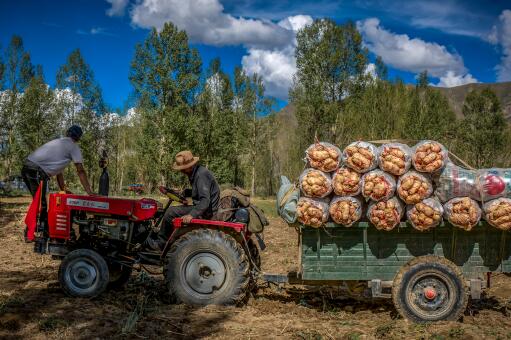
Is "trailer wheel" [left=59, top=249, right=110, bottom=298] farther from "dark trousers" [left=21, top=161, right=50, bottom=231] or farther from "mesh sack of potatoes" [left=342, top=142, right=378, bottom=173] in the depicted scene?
"mesh sack of potatoes" [left=342, top=142, right=378, bottom=173]

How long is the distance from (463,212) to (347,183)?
1258 millimetres

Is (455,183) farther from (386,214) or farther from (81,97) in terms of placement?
(81,97)

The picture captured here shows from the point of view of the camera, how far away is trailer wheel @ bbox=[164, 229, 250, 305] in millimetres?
6008

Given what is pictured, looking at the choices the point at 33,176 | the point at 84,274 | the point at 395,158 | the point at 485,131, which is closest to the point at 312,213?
the point at 395,158

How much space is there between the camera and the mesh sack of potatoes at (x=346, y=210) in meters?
5.44

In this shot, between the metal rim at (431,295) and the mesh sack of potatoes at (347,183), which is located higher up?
the mesh sack of potatoes at (347,183)

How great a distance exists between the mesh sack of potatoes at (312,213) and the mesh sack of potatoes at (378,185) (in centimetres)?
49

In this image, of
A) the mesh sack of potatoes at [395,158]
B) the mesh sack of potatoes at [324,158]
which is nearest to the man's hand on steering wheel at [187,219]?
the mesh sack of potatoes at [324,158]

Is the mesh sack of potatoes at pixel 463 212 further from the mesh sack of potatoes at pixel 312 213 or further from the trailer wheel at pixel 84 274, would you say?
the trailer wheel at pixel 84 274

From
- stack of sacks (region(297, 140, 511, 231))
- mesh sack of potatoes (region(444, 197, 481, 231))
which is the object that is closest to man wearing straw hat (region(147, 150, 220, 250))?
stack of sacks (region(297, 140, 511, 231))

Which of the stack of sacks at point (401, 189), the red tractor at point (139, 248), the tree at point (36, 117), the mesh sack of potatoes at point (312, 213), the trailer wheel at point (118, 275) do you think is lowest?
the trailer wheel at point (118, 275)

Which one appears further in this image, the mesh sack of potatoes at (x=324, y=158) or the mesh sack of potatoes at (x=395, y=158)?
the mesh sack of potatoes at (x=324, y=158)

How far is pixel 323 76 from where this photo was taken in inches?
1229

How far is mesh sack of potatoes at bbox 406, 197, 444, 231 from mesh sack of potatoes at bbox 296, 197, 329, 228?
94 cm
